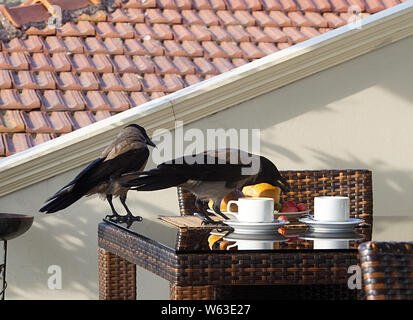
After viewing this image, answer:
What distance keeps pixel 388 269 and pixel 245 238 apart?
3.61 feet

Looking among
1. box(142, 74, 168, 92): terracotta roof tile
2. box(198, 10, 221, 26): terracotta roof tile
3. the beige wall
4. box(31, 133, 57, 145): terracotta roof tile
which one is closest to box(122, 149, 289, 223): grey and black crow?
the beige wall

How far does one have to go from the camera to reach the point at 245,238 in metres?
3.15

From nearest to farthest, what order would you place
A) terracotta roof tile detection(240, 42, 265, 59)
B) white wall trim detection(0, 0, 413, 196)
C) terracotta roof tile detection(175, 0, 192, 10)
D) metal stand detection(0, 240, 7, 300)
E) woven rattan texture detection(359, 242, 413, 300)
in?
woven rattan texture detection(359, 242, 413, 300)
metal stand detection(0, 240, 7, 300)
white wall trim detection(0, 0, 413, 196)
terracotta roof tile detection(240, 42, 265, 59)
terracotta roof tile detection(175, 0, 192, 10)

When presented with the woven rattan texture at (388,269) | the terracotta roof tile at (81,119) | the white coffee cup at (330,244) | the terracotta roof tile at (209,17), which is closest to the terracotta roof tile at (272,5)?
the terracotta roof tile at (209,17)

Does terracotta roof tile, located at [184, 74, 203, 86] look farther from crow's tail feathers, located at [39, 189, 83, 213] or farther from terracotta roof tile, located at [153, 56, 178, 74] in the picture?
crow's tail feathers, located at [39, 189, 83, 213]

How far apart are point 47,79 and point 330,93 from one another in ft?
7.41

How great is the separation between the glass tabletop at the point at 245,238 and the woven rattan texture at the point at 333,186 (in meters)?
1.42

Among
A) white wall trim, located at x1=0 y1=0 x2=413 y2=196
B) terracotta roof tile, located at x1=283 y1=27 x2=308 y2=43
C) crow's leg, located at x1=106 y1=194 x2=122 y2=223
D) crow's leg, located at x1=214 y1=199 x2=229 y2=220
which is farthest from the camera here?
terracotta roof tile, located at x1=283 y1=27 x2=308 y2=43

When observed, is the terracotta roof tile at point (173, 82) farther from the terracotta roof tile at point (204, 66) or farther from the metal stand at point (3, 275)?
the metal stand at point (3, 275)

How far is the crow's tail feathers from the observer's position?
378cm

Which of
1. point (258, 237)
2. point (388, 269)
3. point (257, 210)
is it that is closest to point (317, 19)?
point (257, 210)

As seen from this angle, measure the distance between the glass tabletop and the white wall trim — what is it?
1836 millimetres
